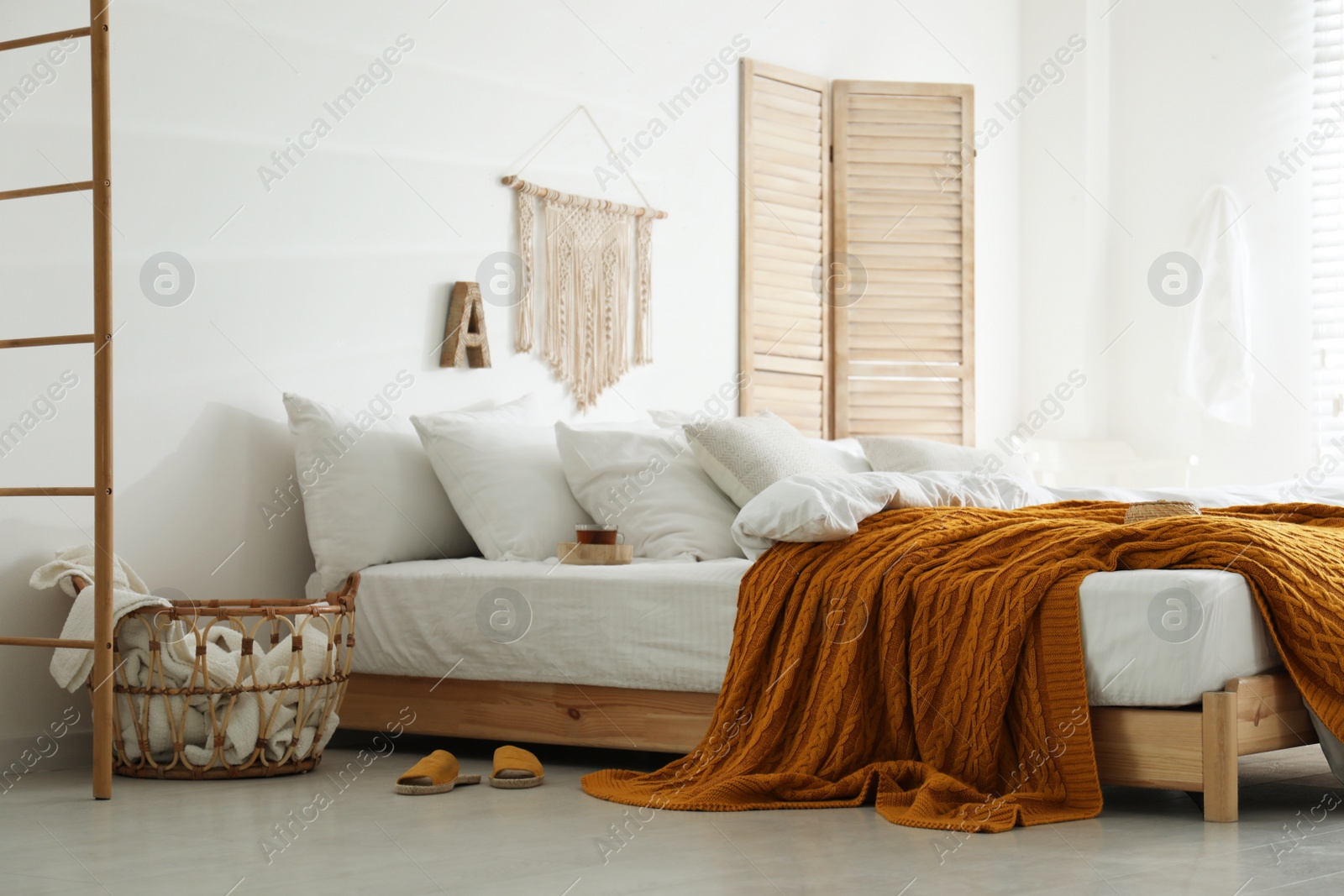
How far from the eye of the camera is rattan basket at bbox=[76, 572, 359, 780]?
2.88m

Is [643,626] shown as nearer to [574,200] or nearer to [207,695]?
[207,695]

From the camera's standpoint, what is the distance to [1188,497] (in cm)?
396

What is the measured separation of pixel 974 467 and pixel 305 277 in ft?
6.27

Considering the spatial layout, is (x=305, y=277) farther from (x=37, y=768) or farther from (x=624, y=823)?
(x=624, y=823)

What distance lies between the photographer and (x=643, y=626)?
9.96 ft

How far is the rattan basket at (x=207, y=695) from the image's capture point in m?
2.88

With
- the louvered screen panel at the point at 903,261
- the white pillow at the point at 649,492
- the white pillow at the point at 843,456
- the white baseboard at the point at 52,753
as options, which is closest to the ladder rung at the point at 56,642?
the white baseboard at the point at 52,753

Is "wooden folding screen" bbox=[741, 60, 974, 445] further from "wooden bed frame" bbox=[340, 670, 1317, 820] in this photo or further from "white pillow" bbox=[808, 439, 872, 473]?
"wooden bed frame" bbox=[340, 670, 1317, 820]

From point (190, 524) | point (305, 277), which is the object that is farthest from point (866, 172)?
point (190, 524)

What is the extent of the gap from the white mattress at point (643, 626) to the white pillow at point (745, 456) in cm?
27

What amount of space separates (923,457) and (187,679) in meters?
2.08

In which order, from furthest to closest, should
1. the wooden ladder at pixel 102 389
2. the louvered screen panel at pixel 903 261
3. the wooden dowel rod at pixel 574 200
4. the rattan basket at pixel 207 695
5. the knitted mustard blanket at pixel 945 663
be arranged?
1. the louvered screen panel at pixel 903 261
2. the wooden dowel rod at pixel 574 200
3. the rattan basket at pixel 207 695
4. the wooden ladder at pixel 102 389
5. the knitted mustard blanket at pixel 945 663

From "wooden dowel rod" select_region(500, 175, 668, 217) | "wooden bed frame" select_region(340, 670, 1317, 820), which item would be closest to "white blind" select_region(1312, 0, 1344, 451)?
"wooden dowel rod" select_region(500, 175, 668, 217)

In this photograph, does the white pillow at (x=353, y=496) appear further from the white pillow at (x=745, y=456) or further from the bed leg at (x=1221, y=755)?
the bed leg at (x=1221, y=755)
